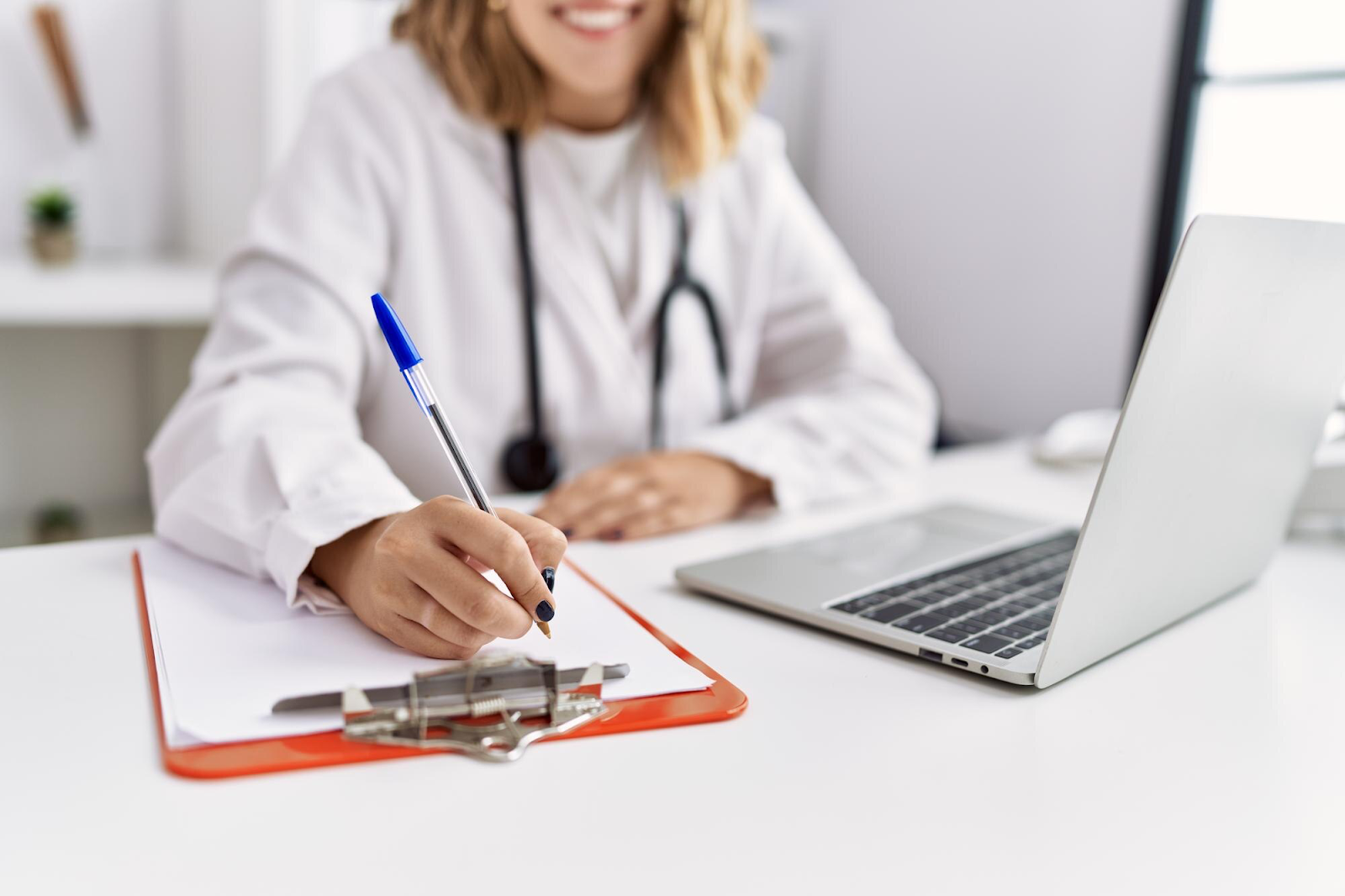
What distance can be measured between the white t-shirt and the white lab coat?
0.01 m

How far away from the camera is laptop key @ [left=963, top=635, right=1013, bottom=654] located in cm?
57

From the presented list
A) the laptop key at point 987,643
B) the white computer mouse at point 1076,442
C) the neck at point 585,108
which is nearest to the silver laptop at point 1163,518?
the laptop key at point 987,643

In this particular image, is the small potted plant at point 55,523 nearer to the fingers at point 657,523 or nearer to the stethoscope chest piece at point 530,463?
the stethoscope chest piece at point 530,463

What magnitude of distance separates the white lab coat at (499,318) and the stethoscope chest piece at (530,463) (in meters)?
0.04

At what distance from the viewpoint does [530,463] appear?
1038 millimetres

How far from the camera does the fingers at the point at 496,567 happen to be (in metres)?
0.50

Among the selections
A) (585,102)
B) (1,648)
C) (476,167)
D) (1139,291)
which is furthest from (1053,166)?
(1,648)

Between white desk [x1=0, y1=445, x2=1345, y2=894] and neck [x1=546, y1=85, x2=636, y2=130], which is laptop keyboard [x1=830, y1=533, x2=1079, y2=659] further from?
neck [x1=546, y1=85, x2=636, y2=130]

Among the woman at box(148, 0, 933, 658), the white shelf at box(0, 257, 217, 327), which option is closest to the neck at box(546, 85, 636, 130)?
the woman at box(148, 0, 933, 658)

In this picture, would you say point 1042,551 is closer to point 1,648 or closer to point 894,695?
point 894,695

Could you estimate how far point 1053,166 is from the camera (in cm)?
161

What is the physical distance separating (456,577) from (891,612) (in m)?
0.25

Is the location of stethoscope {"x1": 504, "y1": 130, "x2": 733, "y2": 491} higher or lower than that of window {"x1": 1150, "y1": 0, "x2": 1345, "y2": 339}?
lower

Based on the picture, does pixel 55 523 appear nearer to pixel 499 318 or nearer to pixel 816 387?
pixel 499 318
